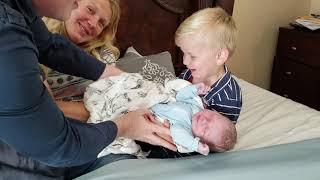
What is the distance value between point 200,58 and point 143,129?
39 centimetres

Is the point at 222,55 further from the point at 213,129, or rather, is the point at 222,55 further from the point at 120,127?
the point at 120,127

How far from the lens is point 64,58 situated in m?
1.48

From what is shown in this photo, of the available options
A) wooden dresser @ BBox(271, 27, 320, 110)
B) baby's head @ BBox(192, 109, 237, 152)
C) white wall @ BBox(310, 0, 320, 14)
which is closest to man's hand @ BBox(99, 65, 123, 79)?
baby's head @ BBox(192, 109, 237, 152)

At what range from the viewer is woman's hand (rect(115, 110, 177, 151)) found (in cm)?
122

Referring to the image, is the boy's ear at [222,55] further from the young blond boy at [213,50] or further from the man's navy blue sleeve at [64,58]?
the man's navy blue sleeve at [64,58]

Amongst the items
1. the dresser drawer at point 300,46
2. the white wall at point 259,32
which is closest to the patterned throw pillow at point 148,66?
the white wall at point 259,32

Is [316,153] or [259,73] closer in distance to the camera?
[316,153]

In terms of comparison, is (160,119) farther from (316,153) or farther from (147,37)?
(147,37)

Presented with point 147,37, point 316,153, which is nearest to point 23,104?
point 316,153

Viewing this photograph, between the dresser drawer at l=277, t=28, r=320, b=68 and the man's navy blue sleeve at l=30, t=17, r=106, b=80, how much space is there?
193 centimetres

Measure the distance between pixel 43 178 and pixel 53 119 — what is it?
356 millimetres

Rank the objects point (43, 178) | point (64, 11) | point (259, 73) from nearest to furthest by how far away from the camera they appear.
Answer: point (64, 11) < point (43, 178) < point (259, 73)

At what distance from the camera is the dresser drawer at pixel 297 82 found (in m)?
3.04

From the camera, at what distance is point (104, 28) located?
1837 millimetres
